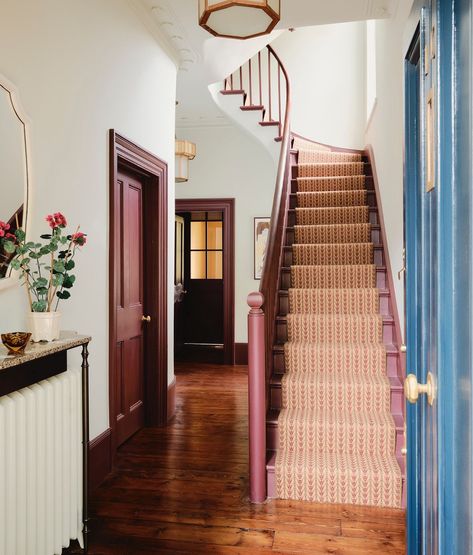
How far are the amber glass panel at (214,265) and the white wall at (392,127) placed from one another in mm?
3395

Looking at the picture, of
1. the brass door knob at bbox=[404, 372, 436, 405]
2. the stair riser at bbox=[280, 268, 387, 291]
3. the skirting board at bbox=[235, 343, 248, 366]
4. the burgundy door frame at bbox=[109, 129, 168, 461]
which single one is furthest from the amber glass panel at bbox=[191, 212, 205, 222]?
the brass door knob at bbox=[404, 372, 436, 405]

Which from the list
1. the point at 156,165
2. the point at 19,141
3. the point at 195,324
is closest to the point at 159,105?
the point at 156,165

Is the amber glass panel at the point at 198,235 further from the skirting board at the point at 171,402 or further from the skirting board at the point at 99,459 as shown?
the skirting board at the point at 99,459

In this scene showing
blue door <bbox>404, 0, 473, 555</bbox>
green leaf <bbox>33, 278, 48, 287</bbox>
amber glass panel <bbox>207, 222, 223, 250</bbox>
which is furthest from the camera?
amber glass panel <bbox>207, 222, 223, 250</bbox>

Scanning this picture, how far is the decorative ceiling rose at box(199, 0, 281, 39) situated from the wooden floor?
2573 millimetres

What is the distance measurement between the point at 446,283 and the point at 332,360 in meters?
2.60

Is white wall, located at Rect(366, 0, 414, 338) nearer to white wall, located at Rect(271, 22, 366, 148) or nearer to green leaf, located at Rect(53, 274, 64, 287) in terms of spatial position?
white wall, located at Rect(271, 22, 366, 148)

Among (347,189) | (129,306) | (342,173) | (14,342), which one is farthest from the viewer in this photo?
(342,173)

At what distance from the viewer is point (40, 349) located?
6.47ft

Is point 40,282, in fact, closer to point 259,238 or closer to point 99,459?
point 99,459

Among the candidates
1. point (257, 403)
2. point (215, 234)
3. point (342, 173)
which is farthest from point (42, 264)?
point (215, 234)

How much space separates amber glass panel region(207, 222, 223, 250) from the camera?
777 centimetres

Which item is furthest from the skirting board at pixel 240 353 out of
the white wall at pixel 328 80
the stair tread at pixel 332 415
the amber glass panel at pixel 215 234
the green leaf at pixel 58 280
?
the green leaf at pixel 58 280

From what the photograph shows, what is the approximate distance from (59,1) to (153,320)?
244 centimetres
